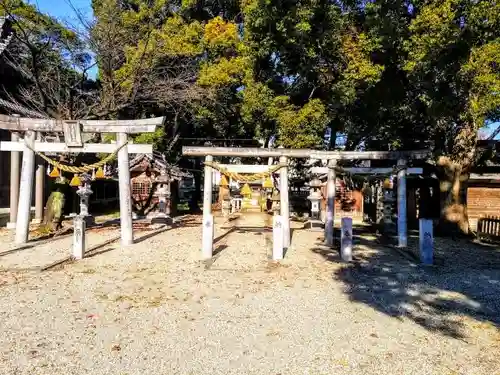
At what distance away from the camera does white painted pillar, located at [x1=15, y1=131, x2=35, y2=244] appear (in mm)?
10977

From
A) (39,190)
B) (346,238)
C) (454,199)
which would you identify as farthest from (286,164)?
(39,190)

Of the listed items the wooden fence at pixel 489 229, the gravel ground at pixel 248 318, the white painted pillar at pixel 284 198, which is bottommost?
the gravel ground at pixel 248 318

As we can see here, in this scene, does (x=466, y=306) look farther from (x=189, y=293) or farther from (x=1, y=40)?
(x=1, y=40)

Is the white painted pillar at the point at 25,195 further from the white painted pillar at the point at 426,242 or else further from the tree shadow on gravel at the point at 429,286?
the white painted pillar at the point at 426,242

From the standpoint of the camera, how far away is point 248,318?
5719mm

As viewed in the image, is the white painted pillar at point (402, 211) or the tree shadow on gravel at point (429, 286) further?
the white painted pillar at point (402, 211)

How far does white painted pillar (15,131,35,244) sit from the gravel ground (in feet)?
9.55

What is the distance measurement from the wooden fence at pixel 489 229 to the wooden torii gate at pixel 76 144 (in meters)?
11.6

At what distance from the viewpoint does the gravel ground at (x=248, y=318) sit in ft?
14.1

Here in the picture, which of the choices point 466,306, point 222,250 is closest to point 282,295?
point 466,306

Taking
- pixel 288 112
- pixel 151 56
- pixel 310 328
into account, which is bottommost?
pixel 310 328

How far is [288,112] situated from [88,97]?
972 centimetres

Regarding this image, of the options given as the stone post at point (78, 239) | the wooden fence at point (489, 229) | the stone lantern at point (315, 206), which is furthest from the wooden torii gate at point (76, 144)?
the wooden fence at point (489, 229)

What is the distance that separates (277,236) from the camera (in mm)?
9680
